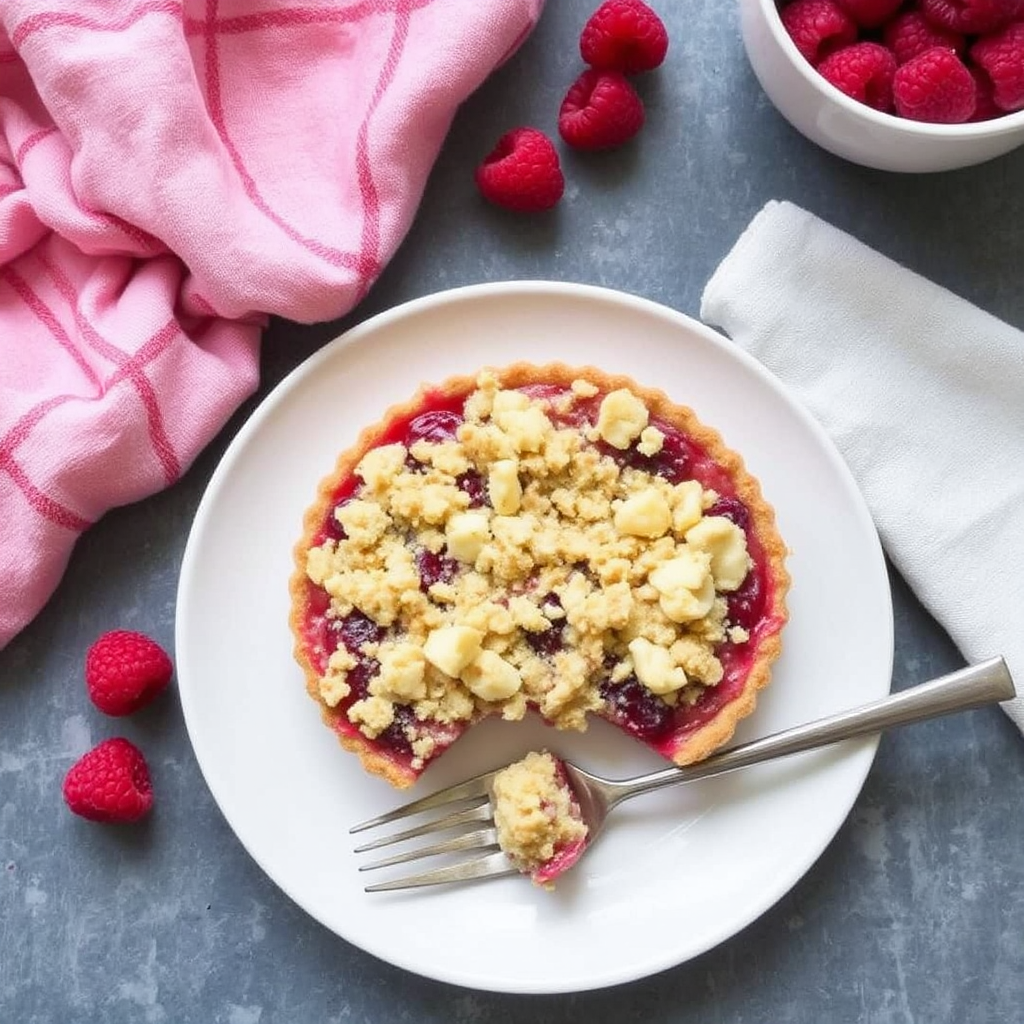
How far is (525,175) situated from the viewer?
222cm

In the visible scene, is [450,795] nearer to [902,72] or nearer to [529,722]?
[529,722]

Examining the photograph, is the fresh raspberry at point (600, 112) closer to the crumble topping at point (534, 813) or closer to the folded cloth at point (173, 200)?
the folded cloth at point (173, 200)

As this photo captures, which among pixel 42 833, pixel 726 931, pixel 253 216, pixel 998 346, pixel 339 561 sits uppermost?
pixel 253 216

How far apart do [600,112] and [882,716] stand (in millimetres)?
1268

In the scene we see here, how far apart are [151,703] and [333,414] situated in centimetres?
71

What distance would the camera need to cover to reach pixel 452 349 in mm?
2234

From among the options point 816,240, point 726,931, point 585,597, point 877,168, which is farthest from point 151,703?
point 877,168

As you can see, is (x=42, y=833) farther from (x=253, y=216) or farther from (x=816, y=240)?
(x=816, y=240)

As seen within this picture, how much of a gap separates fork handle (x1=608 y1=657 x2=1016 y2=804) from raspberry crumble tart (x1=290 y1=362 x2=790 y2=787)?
0.09 m

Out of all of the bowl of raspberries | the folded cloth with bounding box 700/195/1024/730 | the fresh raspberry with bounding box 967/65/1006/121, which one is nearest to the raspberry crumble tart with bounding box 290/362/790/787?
the folded cloth with bounding box 700/195/1024/730

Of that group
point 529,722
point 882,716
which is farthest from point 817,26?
point 529,722

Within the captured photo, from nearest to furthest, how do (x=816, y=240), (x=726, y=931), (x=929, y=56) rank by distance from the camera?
(x=929, y=56), (x=726, y=931), (x=816, y=240)

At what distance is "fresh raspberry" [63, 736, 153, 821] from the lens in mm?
2207

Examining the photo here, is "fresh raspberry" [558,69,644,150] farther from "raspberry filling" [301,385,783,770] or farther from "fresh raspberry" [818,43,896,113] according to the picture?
"raspberry filling" [301,385,783,770]
